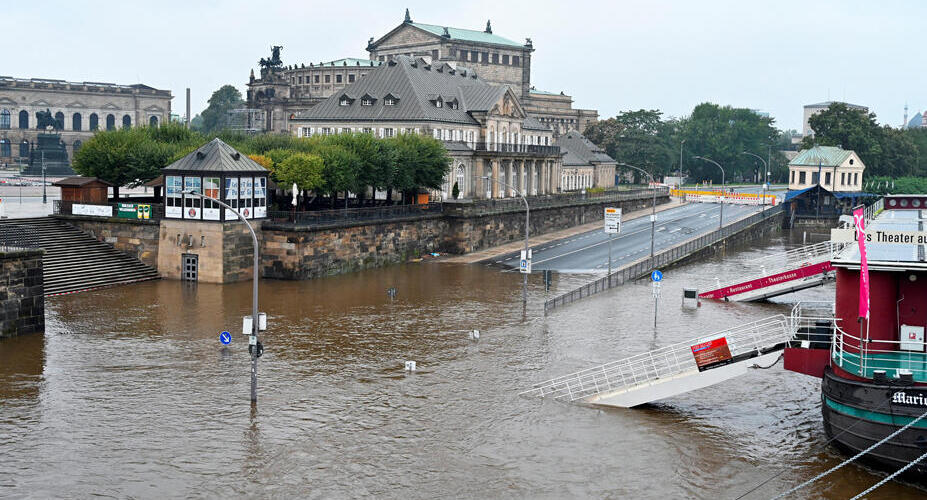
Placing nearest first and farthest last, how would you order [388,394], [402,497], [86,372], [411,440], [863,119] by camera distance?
[402,497] → [411,440] → [388,394] → [86,372] → [863,119]

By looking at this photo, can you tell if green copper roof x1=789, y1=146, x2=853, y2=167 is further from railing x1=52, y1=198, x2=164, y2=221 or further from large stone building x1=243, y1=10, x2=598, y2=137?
railing x1=52, y1=198, x2=164, y2=221

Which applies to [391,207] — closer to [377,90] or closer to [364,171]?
[364,171]

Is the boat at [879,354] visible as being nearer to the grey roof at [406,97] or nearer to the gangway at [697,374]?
the gangway at [697,374]

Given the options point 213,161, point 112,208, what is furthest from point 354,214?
point 112,208

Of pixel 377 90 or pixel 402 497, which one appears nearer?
pixel 402 497

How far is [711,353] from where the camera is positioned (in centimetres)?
2952

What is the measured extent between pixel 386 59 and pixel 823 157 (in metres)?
68.3

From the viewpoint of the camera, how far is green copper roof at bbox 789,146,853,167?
122938mm

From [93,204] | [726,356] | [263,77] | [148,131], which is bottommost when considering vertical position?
[726,356]

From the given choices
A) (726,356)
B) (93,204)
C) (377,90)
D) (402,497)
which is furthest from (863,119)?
(402,497)

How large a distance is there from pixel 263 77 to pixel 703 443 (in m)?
144

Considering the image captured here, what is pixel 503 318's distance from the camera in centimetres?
4816

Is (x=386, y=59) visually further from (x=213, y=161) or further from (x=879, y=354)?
(x=879, y=354)

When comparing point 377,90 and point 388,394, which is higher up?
point 377,90
